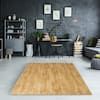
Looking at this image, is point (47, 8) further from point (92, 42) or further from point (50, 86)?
point (50, 86)

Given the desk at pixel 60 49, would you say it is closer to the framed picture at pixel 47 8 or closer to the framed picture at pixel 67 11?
the framed picture at pixel 67 11

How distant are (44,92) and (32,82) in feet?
3.16

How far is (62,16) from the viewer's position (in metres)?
12.3

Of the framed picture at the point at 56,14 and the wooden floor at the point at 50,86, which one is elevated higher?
the framed picture at the point at 56,14

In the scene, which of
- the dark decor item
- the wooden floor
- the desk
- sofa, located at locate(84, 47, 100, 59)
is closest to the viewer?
the wooden floor

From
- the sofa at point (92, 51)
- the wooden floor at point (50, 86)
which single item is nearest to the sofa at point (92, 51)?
the sofa at point (92, 51)

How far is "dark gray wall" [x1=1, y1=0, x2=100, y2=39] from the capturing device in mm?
12242

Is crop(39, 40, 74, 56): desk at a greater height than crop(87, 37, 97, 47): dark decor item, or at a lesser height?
lesser

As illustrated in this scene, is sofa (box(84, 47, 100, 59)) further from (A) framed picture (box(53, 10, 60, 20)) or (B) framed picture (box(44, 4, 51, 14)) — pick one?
(B) framed picture (box(44, 4, 51, 14))

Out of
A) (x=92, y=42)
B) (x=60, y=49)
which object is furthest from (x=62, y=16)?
(x=92, y=42)

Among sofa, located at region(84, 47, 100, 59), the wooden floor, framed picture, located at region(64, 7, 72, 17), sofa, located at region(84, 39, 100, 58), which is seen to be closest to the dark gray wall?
framed picture, located at region(64, 7, 72, 17)

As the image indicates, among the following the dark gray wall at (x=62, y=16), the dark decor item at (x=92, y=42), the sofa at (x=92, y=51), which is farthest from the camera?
the dark gray wall at (x=62, y=16)

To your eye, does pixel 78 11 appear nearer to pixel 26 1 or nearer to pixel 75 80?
pixel 26 1

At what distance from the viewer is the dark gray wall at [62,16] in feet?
40.2
